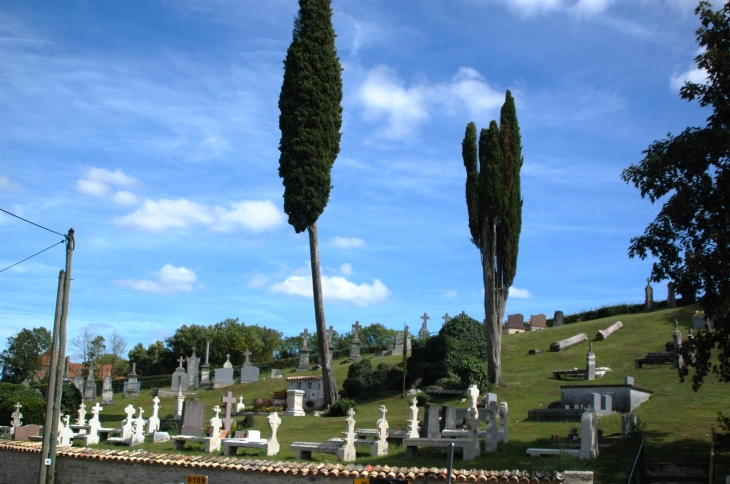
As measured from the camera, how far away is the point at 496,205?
102ft

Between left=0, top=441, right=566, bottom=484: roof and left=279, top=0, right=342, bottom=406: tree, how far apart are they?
13181 mm

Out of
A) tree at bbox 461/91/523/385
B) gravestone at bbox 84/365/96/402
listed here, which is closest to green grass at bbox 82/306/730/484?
gravestone at bbox 84/365/96/402

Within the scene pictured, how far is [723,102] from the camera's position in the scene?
14172 millimetres

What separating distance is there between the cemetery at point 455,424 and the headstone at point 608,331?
3.17 meters

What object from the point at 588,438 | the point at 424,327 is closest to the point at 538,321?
the point at 424,327

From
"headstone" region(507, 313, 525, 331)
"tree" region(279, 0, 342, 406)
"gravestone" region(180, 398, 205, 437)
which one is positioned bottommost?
"gravestone" region(180, 398, 205, 437)

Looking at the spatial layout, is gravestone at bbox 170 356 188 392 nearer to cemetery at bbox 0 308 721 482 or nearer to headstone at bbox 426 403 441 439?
cemetery at bbox 0 308 721 482

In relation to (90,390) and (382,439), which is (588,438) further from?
(90,390)

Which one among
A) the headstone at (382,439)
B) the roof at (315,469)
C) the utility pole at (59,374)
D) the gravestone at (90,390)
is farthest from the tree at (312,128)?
the gravestone at (90,390)

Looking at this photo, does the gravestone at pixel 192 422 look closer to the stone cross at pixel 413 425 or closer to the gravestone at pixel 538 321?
the stone cross at pixel 413 425

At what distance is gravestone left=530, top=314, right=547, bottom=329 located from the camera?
5172cm

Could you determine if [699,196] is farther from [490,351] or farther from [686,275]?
[490,351]

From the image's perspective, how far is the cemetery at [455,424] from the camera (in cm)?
1631

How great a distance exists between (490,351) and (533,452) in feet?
48.1
